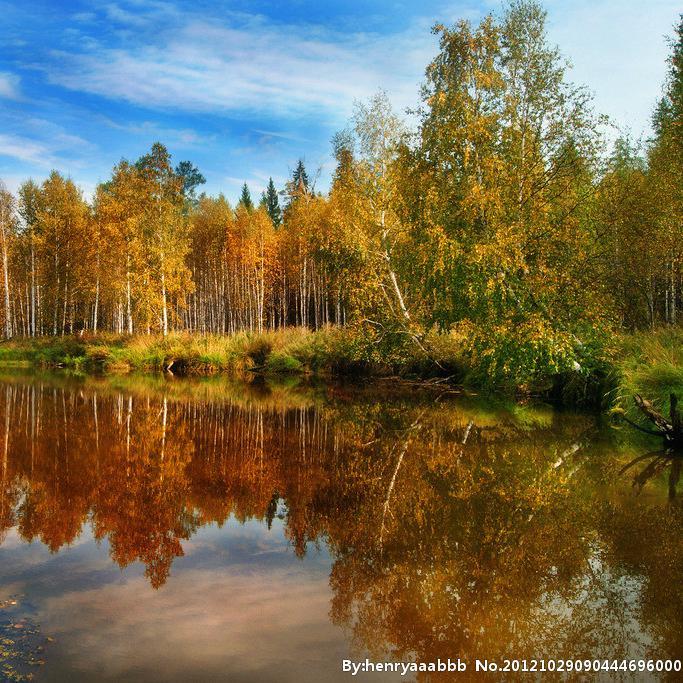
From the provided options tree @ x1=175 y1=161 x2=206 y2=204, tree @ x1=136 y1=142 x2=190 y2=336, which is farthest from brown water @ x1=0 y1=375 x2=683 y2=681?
tree @ x1=175 y1=161 x2=206 y2=204

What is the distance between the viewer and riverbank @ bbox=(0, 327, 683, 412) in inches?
481

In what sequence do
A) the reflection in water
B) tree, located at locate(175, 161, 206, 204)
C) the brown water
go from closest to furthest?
the brown water, the reflection in water, tree, located at locate(175, 161, 206, 204)

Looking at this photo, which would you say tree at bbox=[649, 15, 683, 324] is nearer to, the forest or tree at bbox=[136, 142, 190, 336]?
the forest

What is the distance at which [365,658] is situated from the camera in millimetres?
3340

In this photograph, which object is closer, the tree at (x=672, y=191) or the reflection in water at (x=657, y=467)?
the reflection in water at (x=657, y=467)

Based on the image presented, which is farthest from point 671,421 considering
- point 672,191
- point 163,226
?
point 163,226

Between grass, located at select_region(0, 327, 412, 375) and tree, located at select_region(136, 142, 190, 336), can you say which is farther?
tree, located at select_region(136, 142, 190, 336)

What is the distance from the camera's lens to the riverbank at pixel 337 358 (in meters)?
12.2

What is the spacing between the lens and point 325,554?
5000 mm

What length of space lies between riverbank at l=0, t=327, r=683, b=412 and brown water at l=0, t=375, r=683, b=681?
107 inches

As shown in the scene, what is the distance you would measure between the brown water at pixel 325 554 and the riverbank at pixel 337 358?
2.72 m

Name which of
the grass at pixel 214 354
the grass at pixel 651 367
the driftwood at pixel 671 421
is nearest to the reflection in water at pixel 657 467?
the driftwood at pixel 671 421

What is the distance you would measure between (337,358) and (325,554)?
20.9m

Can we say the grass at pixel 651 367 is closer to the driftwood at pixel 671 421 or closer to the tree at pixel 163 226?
the driftwood at pixel 671 421
